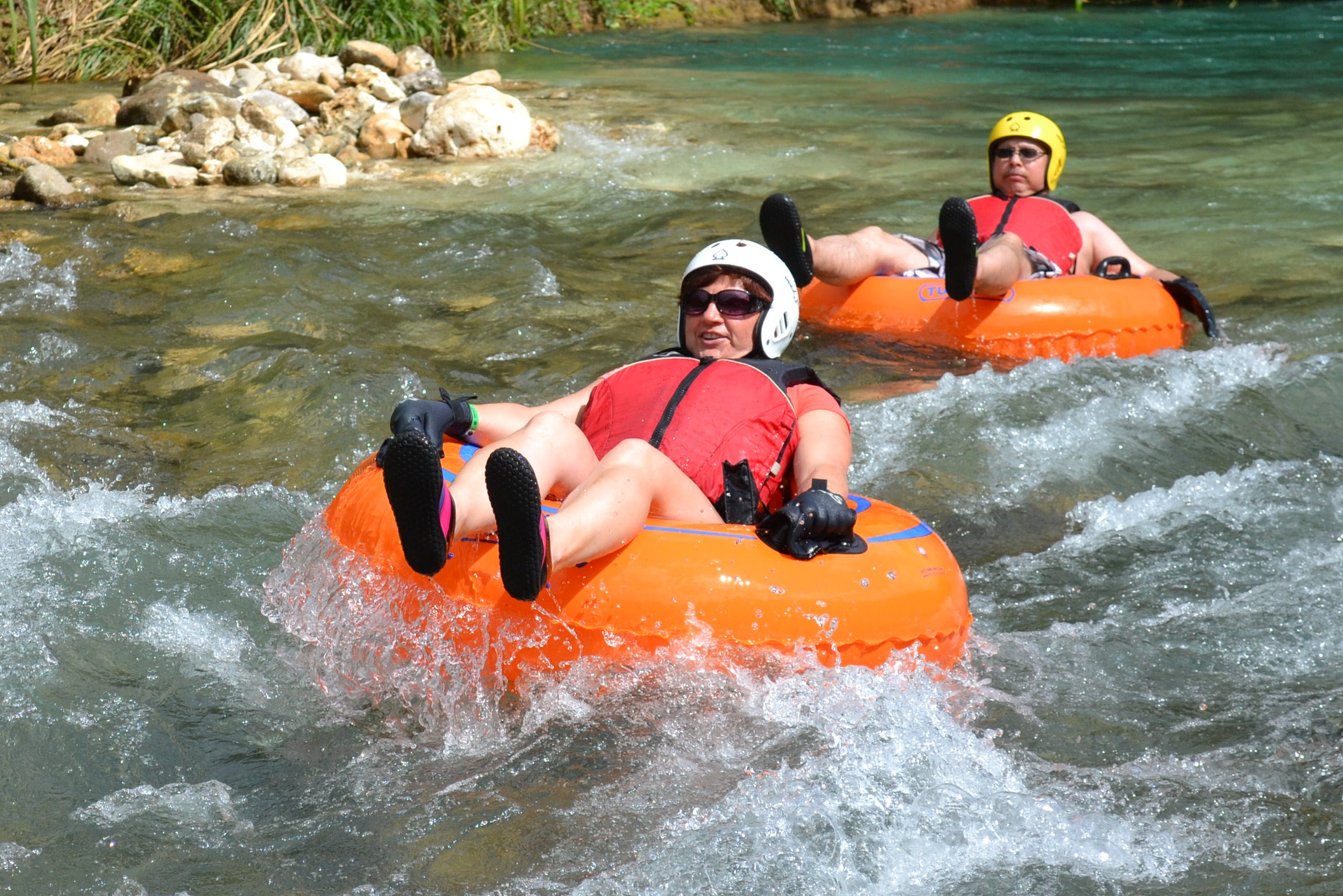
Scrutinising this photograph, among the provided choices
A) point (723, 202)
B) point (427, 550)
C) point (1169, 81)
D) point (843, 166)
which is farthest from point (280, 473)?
point (1169, 81)

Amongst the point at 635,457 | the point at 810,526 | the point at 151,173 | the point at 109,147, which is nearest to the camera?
the point at 810,526

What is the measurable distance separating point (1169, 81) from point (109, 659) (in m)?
14.9

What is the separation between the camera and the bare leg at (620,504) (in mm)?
3256

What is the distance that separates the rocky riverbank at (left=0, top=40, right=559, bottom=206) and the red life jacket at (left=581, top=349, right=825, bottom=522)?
6.26m

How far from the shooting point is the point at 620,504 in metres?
3.39

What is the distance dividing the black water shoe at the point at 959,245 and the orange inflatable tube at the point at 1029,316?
256mm

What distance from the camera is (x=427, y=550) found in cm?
317

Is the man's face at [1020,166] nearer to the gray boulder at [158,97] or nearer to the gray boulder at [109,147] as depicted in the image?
the gray boulder at [109,147]

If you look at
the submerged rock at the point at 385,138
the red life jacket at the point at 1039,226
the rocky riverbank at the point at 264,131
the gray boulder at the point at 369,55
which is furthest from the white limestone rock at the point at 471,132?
the red life jacket at the point at 1039,226

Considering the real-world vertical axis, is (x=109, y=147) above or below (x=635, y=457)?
above

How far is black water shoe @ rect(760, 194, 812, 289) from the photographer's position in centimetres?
594

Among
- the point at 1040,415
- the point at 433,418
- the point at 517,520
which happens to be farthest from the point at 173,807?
the point at 1040,415

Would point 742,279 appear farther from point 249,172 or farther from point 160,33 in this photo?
point 160,33

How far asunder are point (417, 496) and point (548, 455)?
2.06 ft
